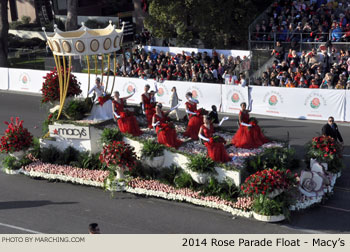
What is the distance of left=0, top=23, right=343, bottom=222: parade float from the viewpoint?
14880mm

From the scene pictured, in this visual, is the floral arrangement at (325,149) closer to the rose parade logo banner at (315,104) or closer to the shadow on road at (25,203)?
the rose parade logo banner at (315,104)

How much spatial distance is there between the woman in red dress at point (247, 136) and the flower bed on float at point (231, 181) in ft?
0.90

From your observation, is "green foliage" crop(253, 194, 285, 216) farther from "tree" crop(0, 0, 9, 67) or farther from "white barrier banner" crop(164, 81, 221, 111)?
"tree" crop(0, 0, 9, 67)

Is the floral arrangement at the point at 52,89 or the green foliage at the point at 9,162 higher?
the floral arrangement at the point at 52,89

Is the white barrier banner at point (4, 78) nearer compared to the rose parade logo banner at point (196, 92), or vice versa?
the rose parade logo banner at point (196, 92)

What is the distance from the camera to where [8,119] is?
2534 cm

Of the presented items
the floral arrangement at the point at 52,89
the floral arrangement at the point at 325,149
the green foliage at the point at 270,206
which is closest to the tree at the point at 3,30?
the floral arrangement at the point at 52,89

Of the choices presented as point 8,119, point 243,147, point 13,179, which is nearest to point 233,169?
point 243,147

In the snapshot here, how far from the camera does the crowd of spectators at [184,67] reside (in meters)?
27.3

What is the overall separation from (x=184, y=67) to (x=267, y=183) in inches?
580

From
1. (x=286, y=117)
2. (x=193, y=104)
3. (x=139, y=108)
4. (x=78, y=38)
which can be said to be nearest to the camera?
(x=78, y=38)

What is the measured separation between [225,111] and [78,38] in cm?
929

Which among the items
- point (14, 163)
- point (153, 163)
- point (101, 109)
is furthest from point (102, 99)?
point (153, 163)

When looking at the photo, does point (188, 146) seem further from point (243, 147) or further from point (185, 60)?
point (185, 60)
